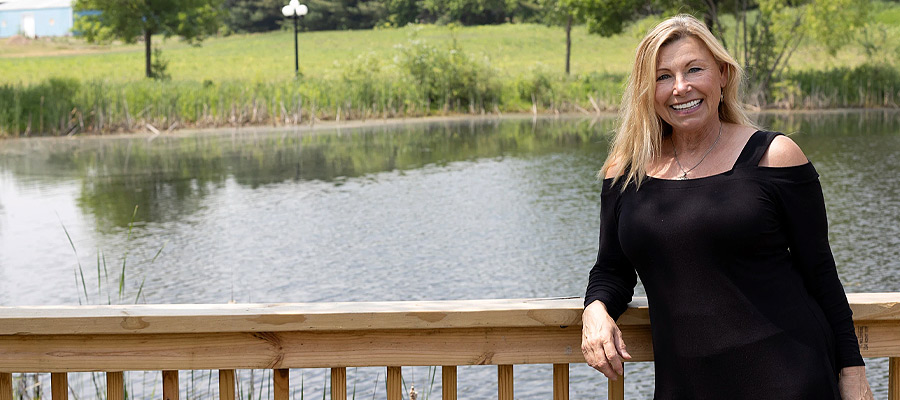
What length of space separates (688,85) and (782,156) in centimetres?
28

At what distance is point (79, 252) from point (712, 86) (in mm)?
9772

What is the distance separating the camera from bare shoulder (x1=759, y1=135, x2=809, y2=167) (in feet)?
7.56

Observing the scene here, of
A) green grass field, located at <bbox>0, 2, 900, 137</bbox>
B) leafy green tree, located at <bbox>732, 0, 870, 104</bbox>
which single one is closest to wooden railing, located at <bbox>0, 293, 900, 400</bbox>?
green grass field, located at <bbox>0, 2, 900, 137</bbox>

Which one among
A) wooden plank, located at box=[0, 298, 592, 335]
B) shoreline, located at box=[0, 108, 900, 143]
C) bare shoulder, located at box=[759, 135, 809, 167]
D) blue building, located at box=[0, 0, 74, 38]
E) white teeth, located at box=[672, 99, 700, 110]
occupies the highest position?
blue building, located at box=[0, 0, 74, 38]

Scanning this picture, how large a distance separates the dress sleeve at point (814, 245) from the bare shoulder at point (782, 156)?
1cm

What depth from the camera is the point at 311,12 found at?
231ft

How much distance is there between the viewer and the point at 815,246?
2.31m

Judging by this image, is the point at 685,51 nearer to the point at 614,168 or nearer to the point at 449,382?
the point at 614,168

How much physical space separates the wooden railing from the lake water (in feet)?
4.23

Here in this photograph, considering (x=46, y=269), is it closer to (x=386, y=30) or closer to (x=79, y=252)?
(x=79, y=252)

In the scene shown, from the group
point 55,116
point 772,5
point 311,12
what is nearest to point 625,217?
point 55,116

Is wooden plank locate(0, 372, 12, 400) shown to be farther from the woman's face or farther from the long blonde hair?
the woman's face

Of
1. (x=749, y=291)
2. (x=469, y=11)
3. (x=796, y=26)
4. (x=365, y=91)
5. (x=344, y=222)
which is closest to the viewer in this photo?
(x=749, y=291)

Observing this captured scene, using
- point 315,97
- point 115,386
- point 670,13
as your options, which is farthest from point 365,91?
point 115,386
